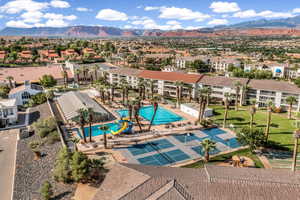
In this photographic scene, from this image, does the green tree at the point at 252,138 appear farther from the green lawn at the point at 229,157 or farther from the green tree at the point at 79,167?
the green tree at the point at 79,167

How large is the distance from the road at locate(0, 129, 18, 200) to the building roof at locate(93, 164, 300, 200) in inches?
669

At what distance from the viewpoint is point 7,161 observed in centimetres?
3981

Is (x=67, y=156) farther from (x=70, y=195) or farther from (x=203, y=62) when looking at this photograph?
(x=203, y=62)

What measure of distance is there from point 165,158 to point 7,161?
27.6m

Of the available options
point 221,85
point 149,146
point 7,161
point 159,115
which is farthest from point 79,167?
point 221,85

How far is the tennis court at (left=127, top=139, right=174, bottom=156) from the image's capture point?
4238cm

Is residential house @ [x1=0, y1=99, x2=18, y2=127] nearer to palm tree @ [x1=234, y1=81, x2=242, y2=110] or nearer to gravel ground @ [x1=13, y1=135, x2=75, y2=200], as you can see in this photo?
gravel ground @ [x1=13, y1=135, x2=75, y2=200]

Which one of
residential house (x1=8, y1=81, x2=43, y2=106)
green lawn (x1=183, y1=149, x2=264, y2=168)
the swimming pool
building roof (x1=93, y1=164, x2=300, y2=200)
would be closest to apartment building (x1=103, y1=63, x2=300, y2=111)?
the swimming pool

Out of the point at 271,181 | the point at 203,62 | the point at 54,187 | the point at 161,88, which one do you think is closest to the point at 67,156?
the point at 54,187

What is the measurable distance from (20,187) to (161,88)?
55790 millimetres

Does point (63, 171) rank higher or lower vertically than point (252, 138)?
lower

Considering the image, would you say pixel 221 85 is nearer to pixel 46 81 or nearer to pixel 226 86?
pixel 226 86

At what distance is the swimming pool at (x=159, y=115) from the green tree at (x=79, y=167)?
27025 millimetres

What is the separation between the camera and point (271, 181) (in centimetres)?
2336
